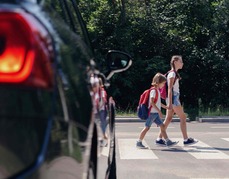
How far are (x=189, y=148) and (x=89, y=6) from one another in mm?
19672

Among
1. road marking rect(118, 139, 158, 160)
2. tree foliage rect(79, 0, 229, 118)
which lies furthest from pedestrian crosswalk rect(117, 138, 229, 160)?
tree foliage rect(79, 0, 229, 118)

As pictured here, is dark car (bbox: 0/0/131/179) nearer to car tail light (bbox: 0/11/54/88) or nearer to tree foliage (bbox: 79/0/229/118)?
car tail light (bbox: 0/11/54/88)

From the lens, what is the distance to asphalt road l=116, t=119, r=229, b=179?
27.0ft

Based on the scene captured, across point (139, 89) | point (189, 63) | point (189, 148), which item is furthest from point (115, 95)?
point (189, 148)

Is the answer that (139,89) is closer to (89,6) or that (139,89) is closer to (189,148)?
(89,6)

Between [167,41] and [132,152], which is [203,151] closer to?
[132,152]

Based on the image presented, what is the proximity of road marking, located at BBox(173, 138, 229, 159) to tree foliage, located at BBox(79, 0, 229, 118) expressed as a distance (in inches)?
667

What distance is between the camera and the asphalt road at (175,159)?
823 cm

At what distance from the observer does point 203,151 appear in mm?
10867

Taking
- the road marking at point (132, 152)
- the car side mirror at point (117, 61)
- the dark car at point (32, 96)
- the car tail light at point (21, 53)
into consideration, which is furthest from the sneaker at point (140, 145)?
the car tail light at point (21, 53)

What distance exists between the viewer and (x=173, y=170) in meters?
8.61

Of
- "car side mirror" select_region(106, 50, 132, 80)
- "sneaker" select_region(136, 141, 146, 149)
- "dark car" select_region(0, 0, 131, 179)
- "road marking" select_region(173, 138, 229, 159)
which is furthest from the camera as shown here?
"sneaker" select_region(136, 141, 146, 149)

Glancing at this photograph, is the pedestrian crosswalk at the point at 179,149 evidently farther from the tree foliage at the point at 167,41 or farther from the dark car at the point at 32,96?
the tree foliage at the point at 167,41

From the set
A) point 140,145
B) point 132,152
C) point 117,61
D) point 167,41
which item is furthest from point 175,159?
point 167,41
